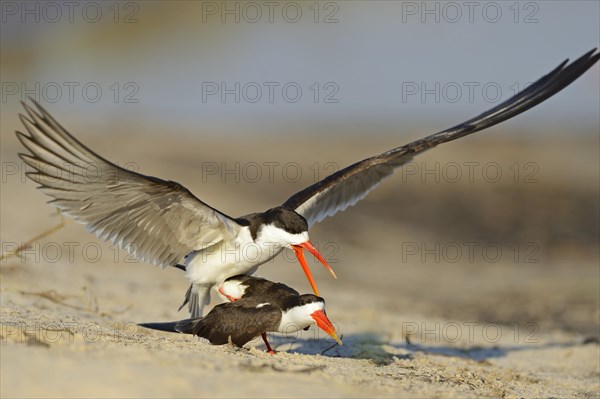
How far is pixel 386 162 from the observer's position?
7668 millimetres

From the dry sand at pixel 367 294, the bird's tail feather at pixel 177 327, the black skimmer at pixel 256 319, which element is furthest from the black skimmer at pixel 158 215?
the dry sand at pixel 367 294

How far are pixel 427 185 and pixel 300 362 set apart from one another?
48.3 feet

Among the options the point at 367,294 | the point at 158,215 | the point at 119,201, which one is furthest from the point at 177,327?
the point at 367,294

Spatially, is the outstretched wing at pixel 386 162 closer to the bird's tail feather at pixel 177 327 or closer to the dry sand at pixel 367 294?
the dry sand at pixel 367 294

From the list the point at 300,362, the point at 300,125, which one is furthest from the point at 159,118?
the point at 300,362

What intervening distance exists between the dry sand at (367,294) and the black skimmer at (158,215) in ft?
1.97

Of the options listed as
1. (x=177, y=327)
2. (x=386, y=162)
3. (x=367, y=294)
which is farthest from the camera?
(x=367, y=294)

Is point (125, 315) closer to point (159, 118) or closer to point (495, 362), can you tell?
point (495, 362)

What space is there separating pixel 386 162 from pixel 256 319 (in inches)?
90.7

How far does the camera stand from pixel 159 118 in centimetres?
2964

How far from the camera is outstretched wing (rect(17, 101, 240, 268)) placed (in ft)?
18.3

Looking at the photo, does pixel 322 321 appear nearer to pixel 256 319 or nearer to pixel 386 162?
pixel 256 319

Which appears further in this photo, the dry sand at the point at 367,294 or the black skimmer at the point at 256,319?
the black skimmer at the point at 256,319

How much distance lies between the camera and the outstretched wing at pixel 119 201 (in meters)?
5.57
